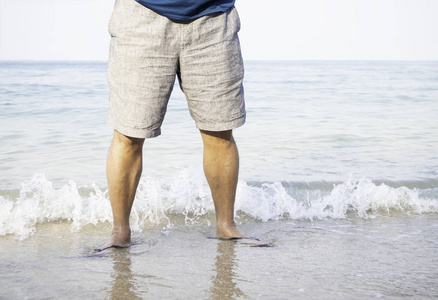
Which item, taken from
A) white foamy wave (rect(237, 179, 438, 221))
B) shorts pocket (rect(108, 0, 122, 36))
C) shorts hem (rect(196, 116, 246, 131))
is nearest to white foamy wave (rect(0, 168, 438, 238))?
white foamy wave (rect(237, 179, 438, 221))

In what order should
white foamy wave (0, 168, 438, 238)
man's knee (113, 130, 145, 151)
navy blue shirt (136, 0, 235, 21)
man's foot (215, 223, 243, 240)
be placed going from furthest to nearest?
1. white foamy wave (0, 168, 438, 238)
2. man's foot (215, 223, 243, 240)
3. man's knee (113, 130, 145, 151)
4. navy blue shirt (136, 0, 235, 21)

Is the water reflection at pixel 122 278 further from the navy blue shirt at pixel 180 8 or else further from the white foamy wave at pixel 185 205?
the navy blue shirt at pixel 180 8

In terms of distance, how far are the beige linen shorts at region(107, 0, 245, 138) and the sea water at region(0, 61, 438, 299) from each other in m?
0.62

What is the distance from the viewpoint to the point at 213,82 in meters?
2.21

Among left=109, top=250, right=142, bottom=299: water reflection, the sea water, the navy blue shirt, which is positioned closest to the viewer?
left=109, top=250, right=142, bottom=299: water reflection

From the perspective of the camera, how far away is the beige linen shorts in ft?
6.90

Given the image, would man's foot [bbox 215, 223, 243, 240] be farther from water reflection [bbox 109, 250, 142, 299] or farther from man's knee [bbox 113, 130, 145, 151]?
man's knee [bbox 113, 130, 145, 151]

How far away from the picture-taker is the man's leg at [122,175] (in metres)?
2.26

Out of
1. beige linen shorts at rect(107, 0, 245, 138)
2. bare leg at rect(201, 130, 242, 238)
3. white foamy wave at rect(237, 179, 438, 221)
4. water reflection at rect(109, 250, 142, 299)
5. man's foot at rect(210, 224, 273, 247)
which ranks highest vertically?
beige linen shorts at rect(107, 0, 245, 138)

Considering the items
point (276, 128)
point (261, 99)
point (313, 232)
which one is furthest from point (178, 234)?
point (261, 99)

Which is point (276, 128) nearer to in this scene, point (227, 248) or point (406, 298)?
point (227, 248)

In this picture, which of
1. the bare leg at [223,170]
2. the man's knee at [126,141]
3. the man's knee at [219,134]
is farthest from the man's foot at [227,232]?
the man's knee at [126,141]

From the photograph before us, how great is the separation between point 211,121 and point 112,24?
602 millimetres

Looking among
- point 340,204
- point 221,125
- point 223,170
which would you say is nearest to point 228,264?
point 223,170
